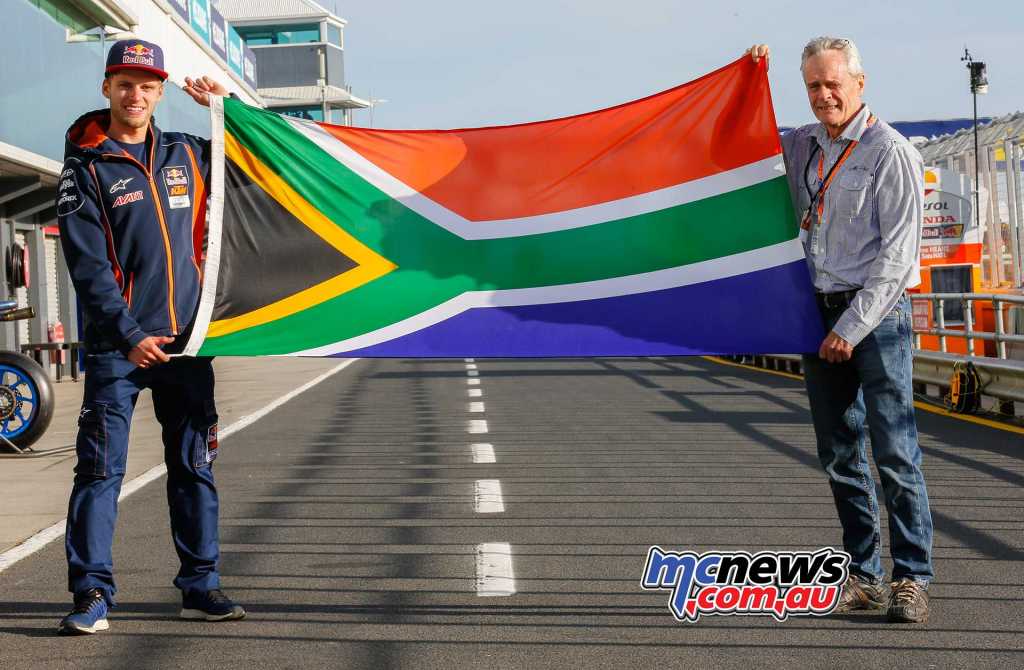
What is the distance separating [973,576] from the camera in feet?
20.4

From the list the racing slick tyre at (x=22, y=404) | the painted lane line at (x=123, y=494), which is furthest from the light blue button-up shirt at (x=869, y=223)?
the racing slick tyre at (x=22, y=404)

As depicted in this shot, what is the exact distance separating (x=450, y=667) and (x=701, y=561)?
1.72 meters

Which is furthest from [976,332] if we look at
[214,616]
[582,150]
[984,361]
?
[214,616]

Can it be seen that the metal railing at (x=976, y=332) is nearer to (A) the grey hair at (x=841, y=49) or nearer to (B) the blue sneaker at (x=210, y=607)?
(A) the grey hair at (x=841, y=49)

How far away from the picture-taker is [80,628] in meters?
5.38

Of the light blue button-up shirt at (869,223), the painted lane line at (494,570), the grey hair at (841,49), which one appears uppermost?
the grey hair at (841,49)

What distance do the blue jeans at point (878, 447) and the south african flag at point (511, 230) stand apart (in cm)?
61

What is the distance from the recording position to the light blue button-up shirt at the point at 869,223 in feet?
17.9

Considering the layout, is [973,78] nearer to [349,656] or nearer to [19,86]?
[19,86]

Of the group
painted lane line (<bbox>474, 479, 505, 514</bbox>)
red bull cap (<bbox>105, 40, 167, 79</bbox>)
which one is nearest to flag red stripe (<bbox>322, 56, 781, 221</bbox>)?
red bull cap (<bbox>105, 40, 167, 79</bbox>)

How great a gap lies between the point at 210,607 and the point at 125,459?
2.20 feet

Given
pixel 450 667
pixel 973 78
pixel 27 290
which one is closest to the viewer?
pixel 450 667

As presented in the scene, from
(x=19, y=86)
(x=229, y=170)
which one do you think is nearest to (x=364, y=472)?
(x=229, y=170)

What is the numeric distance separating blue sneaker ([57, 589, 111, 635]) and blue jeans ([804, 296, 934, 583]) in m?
2.90
